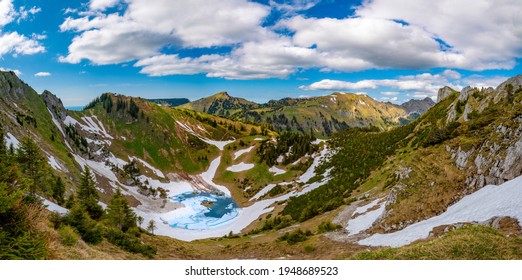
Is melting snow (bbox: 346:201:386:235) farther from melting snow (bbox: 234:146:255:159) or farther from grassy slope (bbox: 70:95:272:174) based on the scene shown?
grassy slope (bbox: 70:95:272:174)

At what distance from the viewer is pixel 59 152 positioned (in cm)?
9988

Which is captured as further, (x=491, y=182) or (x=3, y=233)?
(x=491, y=182)

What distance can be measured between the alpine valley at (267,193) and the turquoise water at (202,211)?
2.48 ft

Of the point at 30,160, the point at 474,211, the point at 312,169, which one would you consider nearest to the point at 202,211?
the point at 312,169

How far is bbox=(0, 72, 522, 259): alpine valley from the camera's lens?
1565 centimetres

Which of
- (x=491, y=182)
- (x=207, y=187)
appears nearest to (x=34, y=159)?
(x=491, y=182)

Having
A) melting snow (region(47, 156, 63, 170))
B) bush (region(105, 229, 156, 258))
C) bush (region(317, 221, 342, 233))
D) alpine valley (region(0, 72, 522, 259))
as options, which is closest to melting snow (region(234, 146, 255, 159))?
alpine valley (region(0, 72, 522, 259))

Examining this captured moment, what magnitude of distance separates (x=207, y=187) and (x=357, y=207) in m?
111

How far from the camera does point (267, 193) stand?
115812 mm

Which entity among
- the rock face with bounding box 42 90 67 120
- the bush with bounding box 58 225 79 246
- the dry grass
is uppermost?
the rock face with bounding box 42 90 67 120

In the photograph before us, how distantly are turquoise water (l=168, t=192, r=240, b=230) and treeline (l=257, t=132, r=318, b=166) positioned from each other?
34953 mm

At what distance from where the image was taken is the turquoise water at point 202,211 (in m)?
96.1

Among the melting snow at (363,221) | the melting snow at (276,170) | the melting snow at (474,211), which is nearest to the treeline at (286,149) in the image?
the melting snow at (276,170)
